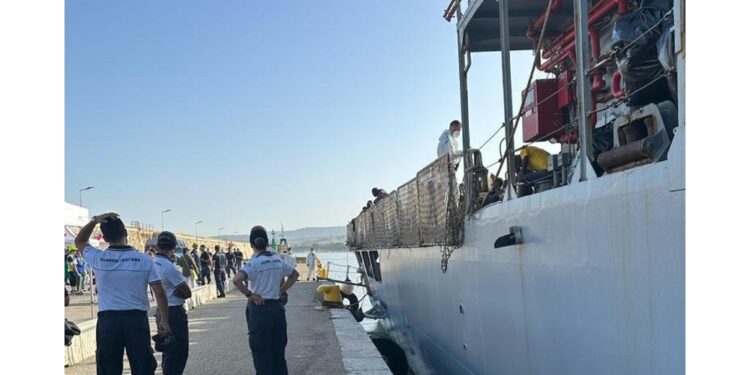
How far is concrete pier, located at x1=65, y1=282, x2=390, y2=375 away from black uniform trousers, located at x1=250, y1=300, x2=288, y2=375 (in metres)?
1.37

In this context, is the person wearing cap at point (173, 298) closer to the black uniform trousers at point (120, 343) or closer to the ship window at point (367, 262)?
the black uniform trousers at point (120, 343)

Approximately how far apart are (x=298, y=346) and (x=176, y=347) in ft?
10.4

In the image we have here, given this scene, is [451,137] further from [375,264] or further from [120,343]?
[375,264]

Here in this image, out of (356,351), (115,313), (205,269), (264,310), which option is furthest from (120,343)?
(205,269)

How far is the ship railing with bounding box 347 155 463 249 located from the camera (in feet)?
24.4

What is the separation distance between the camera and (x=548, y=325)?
4.81 metres

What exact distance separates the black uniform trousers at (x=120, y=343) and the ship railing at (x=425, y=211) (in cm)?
377

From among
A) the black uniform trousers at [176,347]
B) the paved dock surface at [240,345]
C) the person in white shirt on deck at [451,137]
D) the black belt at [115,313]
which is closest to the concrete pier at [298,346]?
the paved dock surface at [240,345]

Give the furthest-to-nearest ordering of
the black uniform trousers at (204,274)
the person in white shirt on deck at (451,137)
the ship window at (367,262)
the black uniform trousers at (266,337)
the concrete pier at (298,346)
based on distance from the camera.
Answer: the black uniform trousers at (204,274) < the ship window at (367,262) < the person in white shirt on deck at (451,137) < the concrete pier at (298,346) < the black uniform trousers at (266,337)

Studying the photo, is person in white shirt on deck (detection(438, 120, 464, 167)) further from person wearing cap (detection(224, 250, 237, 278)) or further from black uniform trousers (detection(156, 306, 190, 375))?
person wearing cap (detection(224, 250, 237, 278))

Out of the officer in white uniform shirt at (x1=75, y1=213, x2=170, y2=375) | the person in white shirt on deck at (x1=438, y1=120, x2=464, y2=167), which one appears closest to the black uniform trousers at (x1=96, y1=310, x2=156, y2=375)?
the officer in white uniform shirt at (x1=75, y1=213, x2=170, y2=375)

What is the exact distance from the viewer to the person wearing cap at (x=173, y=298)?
5.93 metres

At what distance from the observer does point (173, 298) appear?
6.04 metres
